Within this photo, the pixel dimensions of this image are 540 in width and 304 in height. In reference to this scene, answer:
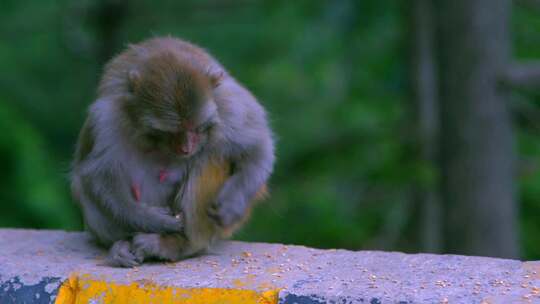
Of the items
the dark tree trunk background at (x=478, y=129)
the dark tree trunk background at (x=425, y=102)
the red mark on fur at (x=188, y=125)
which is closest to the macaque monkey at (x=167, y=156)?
the red mark on fur at (x=188, y=125)

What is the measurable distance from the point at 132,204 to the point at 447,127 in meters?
4.57

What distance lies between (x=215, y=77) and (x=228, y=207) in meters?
0.61

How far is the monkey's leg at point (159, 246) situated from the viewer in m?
4.21

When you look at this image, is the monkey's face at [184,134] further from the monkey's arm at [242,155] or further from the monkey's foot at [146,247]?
the monkey's foot at [146,247]

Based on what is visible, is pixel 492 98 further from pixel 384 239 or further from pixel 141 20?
pixel 141 20

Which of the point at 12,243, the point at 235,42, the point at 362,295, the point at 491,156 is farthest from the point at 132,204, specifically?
the point at 235,42

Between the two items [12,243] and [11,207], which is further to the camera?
[11,207]

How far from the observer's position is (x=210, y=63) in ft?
14.9

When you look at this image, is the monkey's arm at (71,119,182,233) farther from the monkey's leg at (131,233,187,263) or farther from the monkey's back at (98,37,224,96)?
the monkey's back at (98,37,224,96)

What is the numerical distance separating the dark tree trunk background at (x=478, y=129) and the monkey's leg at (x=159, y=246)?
14.5 feet

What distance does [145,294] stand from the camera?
3.62 m

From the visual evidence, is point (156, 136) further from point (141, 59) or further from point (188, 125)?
point (141, 59)

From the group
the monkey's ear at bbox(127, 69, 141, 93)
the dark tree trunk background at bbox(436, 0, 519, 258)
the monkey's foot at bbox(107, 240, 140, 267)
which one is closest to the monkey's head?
the monkey's ear at bbox(127, 69, 141, 93)

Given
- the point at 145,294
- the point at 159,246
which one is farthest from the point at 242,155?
the point at 145,294
